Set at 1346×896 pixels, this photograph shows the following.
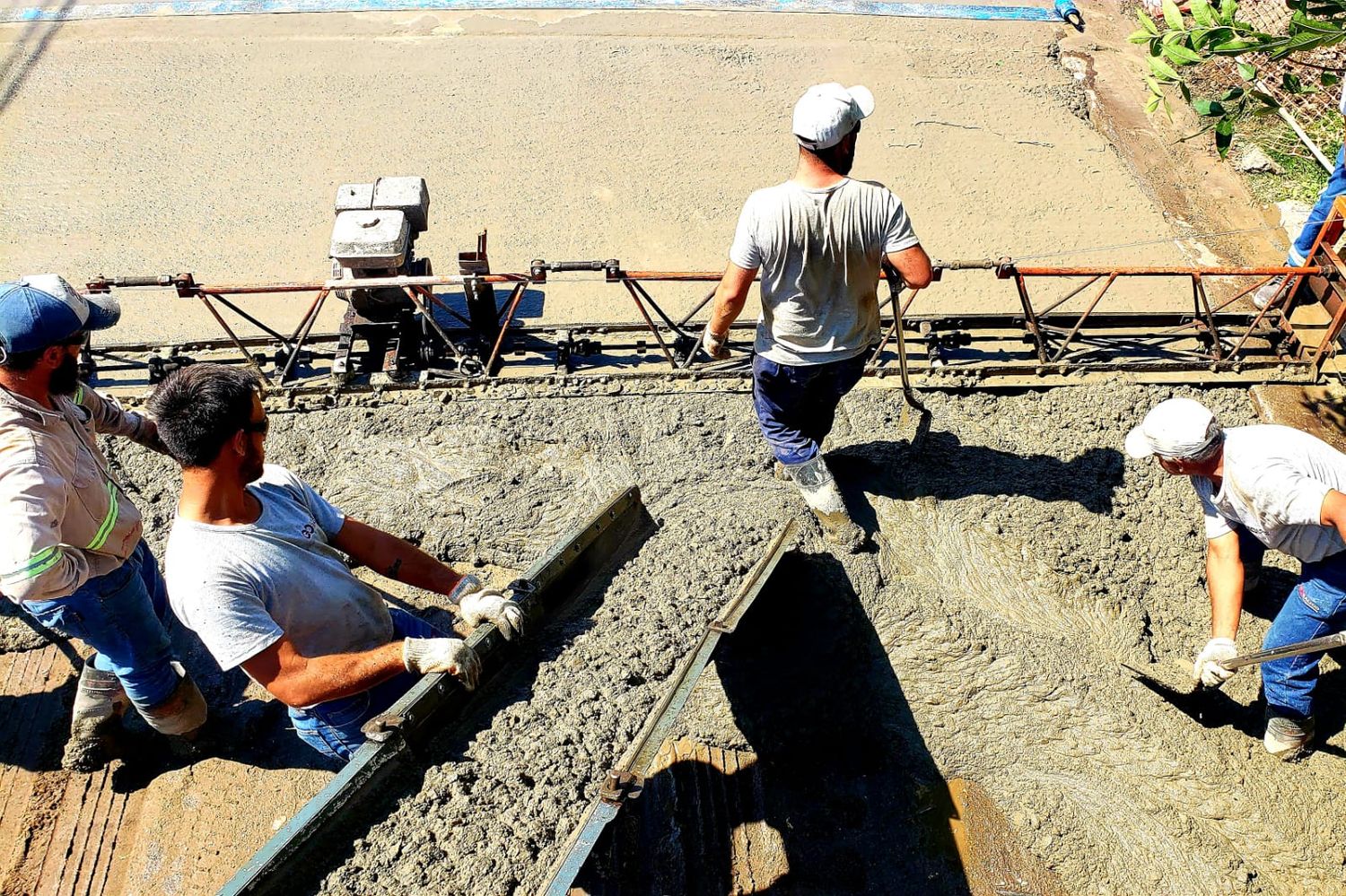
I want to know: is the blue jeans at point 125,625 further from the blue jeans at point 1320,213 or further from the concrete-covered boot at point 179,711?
the blue jeans at point 1320,213

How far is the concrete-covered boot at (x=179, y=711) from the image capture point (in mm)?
3773

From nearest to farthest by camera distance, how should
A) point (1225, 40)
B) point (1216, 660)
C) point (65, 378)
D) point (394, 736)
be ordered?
point (394, 736), point (65, 378), point (1225, 40), point (1216, 660)

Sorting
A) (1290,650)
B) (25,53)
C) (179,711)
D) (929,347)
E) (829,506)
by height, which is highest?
(25,53)

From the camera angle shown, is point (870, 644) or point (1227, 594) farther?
point (870, 644)

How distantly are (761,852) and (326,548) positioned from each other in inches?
84.1

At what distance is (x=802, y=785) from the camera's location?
387cm

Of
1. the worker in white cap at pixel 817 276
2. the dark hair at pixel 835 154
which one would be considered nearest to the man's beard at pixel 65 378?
the worker in white cap at pixel 817 276

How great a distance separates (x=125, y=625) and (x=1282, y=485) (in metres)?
4.52

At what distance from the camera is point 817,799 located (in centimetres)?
384

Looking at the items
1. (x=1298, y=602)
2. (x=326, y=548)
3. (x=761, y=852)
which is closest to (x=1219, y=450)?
(x=1298, y=602)

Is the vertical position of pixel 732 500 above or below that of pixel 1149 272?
below

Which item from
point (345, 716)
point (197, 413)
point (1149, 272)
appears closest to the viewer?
point (197, 413)

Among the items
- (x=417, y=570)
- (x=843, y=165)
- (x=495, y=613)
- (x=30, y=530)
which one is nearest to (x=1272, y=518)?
(x=843, y=165)

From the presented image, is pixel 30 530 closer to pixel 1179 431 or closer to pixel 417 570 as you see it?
pixel 417 570
